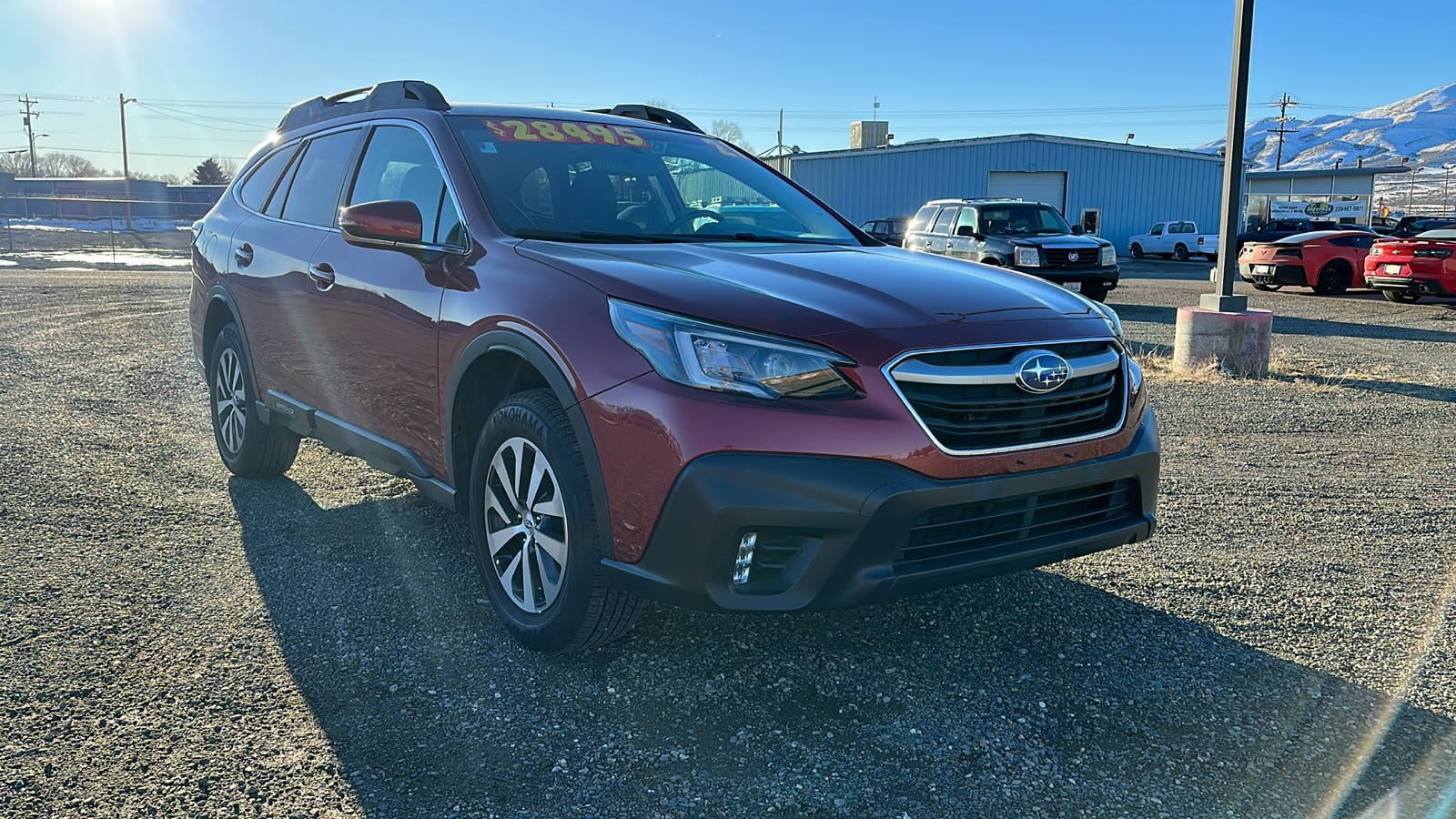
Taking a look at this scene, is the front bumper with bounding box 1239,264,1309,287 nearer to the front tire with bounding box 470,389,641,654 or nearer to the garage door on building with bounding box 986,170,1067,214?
the garage door on building with bounding box 986,170,1067,214

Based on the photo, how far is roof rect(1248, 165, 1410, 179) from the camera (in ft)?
183

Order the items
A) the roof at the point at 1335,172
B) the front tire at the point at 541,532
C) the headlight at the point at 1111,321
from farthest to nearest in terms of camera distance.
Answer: the roof at the point at 1335,172 < the headlight at the point at 1111,321 < the front tire at the point at 541,532

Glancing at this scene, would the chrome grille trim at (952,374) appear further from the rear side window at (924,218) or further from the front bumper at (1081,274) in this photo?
the rear side window at (924,218)

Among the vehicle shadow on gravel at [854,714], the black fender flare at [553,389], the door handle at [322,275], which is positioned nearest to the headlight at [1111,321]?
the vehicle shadow on gravel at [854,714]

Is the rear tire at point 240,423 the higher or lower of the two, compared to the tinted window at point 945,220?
lower

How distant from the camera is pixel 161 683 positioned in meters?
3.04

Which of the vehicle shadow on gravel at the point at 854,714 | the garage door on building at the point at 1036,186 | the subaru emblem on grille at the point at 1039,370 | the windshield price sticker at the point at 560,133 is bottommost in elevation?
the vehicle shadow on gravel at the point at 854,714

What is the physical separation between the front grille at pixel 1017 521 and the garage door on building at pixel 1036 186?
37.9 metres

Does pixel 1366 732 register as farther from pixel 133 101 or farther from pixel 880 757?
pixel 133 101

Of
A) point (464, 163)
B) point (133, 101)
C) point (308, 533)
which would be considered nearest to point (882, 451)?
Result: point (464, 163)

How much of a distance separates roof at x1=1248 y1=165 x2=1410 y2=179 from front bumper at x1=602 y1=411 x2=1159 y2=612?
194ft

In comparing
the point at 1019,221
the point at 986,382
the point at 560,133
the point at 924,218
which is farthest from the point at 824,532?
the point at 924,218

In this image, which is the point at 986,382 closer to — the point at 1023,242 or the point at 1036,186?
the point at 1023,242

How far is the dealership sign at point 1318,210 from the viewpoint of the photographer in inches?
2018
